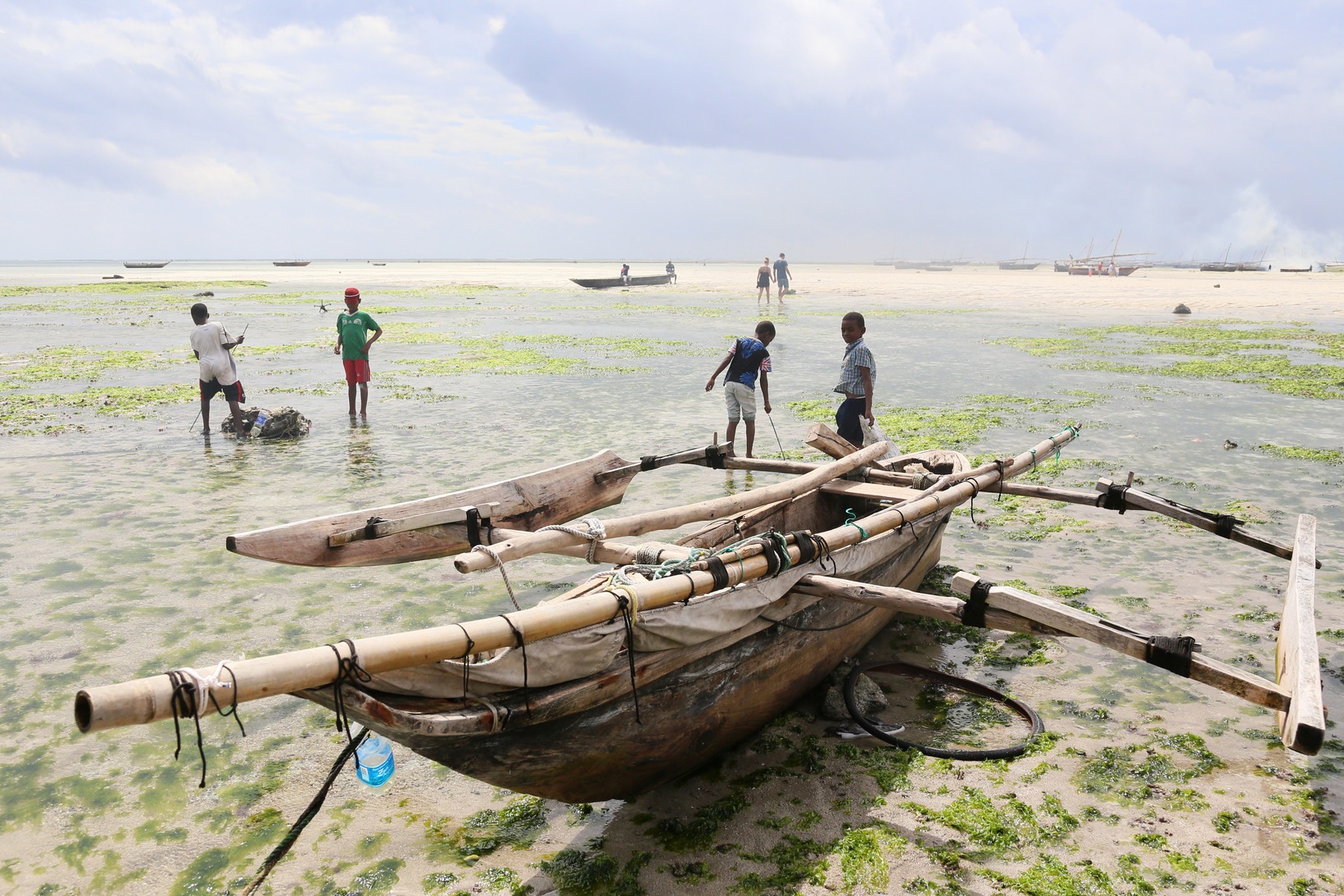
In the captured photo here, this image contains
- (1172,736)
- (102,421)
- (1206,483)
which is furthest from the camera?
(102,421)

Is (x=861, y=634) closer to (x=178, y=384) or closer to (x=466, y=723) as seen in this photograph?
(x=466, y=723)

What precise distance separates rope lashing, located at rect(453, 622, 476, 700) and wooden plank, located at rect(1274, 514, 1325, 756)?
3.22 metres

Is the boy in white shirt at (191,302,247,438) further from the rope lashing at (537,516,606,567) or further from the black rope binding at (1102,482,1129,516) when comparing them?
the black rope binding at (1102,482,1129,516)

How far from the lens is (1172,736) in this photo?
16.0ft

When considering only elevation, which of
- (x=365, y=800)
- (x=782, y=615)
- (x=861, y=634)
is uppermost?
(x=782, y=615)

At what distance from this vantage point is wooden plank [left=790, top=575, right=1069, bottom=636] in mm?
4160

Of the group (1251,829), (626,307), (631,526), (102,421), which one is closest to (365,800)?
(631,526)

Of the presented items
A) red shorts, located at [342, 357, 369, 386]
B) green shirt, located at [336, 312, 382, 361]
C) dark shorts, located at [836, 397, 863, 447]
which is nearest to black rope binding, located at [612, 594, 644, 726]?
Result: dark shorts, located at [836, 397, 863, 447]

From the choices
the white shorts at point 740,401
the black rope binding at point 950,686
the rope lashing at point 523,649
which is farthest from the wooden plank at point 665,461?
the rope lashing at point 523,649

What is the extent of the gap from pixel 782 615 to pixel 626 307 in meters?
35.1

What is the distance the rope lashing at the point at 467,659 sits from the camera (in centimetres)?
299

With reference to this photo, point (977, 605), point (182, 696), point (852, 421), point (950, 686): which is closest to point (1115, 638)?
point (977, 605)

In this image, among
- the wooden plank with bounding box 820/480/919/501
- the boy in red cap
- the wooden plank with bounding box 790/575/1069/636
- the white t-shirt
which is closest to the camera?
the wooden plank with bounding box 790/575/1069/636

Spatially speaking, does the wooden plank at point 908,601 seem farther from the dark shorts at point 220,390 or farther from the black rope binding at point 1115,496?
the dark shorts at point 220,390
